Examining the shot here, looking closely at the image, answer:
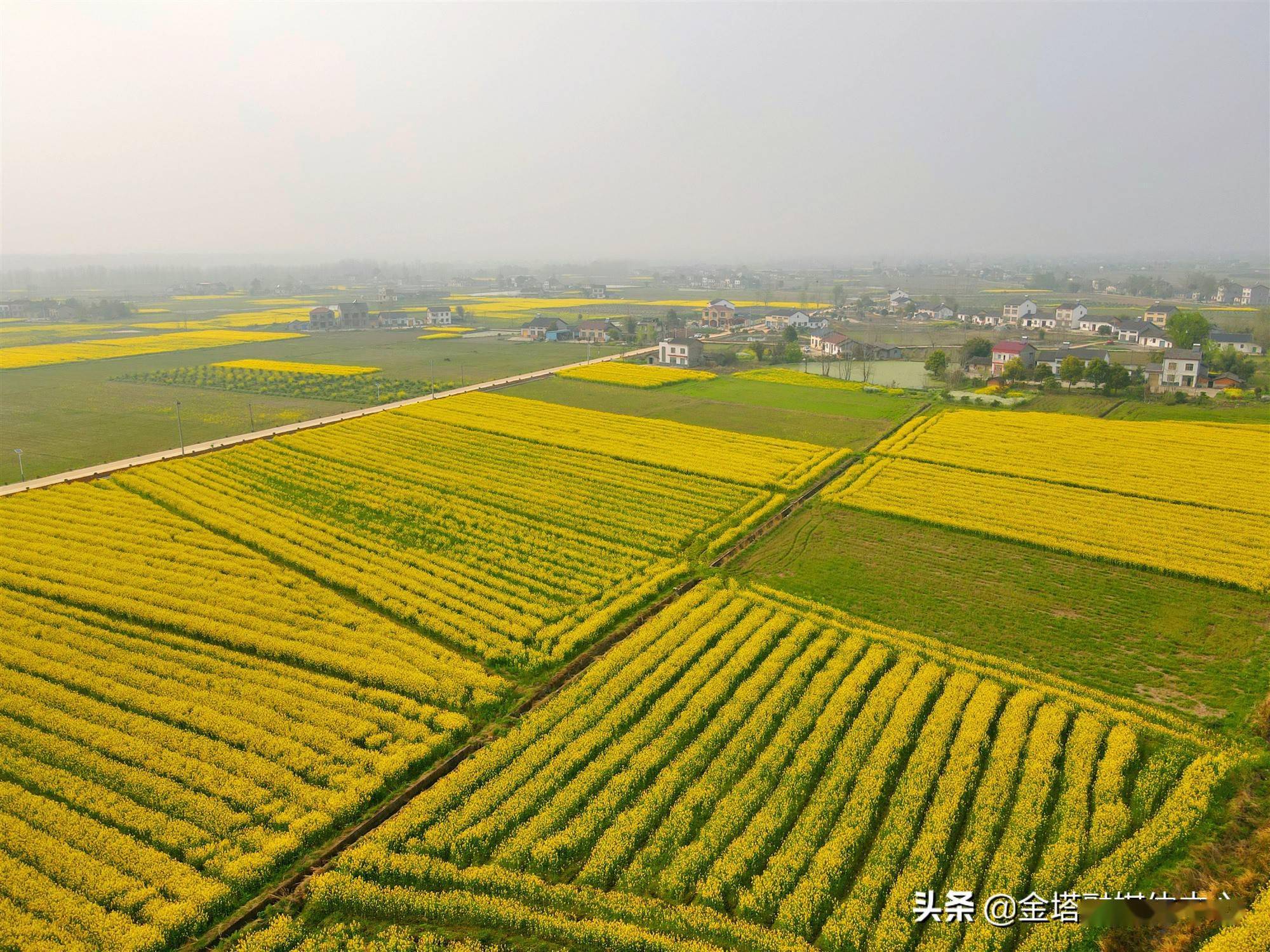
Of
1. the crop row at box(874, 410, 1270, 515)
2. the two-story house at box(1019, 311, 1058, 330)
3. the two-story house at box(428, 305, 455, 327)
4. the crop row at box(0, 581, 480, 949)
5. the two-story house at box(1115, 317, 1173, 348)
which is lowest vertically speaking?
the crop row at box(0, 581, 480, 949)

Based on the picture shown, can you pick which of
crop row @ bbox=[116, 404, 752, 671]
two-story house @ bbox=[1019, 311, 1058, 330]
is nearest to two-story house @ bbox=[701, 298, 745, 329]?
two-story house @ bbox=[1019, 311, 1058, 330]

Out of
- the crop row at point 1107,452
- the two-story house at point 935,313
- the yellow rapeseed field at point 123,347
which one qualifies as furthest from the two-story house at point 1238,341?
the yellow rapeseed field at point 123,347

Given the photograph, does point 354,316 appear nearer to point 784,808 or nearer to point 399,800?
point 399,800

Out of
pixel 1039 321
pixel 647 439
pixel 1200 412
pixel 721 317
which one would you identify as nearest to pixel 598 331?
pixel 721 317

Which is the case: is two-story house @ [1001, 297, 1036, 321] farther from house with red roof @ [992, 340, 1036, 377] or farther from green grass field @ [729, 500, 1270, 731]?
green grass field @ [729, 500, 1270, 731]

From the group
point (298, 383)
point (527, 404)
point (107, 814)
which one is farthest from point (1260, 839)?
point (298, 383)

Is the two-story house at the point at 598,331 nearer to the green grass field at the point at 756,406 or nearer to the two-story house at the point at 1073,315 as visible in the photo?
the green grass field at the point at 756,406
